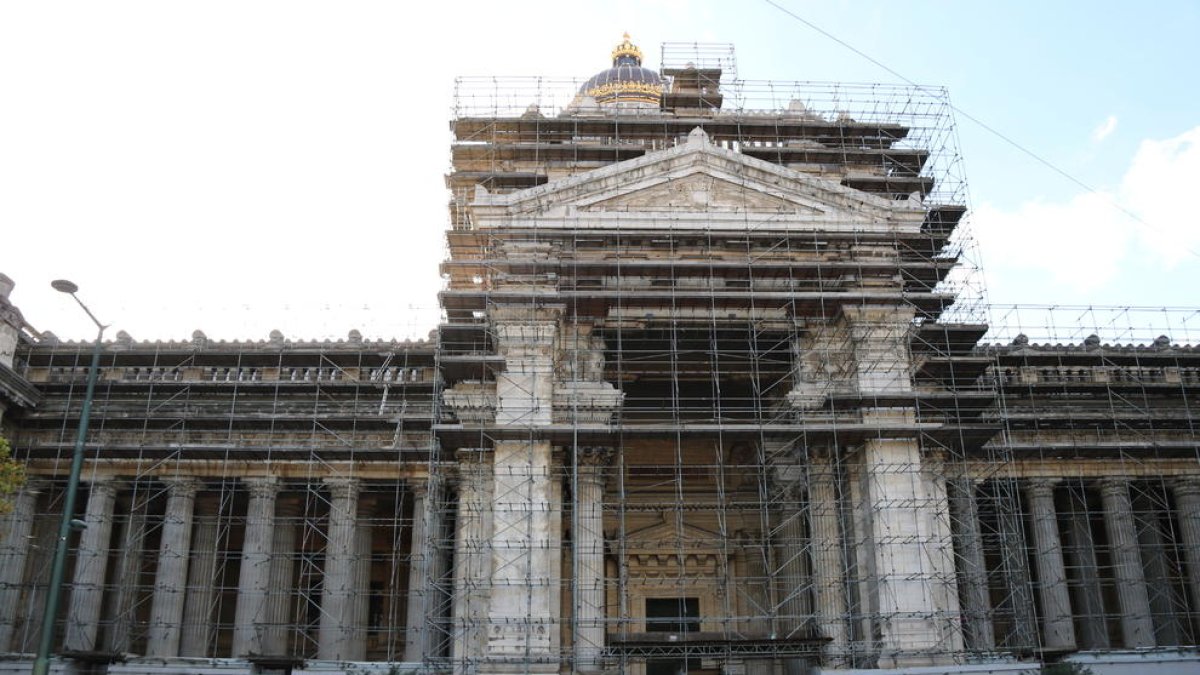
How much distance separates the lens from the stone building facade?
35.9 meters

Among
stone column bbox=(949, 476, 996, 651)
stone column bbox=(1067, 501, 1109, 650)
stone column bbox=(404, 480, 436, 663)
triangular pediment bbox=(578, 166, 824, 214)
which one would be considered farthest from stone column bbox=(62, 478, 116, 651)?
stone column bbox=(1067, 501, 1109, 650)

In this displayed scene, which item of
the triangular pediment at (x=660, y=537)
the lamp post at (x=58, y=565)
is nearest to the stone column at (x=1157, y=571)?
the triangular pediment at (x=660, y=537)

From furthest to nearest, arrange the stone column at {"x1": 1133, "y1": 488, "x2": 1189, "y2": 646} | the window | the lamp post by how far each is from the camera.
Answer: the stone column at {"x1": 1133, "y1": 488, "x2": 1189, "y2": 646}
the window
the lamp post

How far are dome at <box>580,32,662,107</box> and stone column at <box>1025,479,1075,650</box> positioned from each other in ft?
89.5

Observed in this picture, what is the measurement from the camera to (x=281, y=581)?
41.5 m

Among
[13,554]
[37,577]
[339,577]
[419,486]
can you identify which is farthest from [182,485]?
[419,486]

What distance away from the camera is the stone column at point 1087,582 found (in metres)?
41.6

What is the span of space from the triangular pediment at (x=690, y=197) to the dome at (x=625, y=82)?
16.9 metres

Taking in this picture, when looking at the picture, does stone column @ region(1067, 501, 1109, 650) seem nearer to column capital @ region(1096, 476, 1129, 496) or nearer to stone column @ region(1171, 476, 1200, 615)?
column capital @ region(1096, 476, 1129, 496)

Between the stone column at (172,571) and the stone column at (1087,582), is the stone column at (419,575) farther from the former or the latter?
the stone column at (1087,582)

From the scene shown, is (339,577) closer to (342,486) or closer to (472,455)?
(342,486)

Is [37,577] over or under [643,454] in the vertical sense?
under

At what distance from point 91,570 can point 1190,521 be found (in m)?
42.3

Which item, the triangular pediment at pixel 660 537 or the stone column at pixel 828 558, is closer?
the stone column at pixel 828 558
